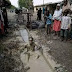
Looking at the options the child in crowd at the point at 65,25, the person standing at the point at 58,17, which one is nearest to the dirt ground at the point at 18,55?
the child in crowd at the point at 65,25

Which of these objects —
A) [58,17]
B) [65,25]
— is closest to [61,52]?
[65,25]

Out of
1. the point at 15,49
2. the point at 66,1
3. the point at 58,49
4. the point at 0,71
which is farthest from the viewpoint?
the point at 66,1

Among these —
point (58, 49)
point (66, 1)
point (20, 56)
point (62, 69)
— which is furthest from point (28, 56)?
point (66, 1)

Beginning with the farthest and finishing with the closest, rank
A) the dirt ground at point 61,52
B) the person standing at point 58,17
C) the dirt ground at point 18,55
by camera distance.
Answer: the person standing at point 58,17
the dirt ground at point 61,52
the dirt ground at point 18,55

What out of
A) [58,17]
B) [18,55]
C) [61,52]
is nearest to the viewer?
[61,52]

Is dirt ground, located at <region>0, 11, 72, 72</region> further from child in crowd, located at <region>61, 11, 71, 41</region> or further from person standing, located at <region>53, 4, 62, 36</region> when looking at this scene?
person standing, located at <region>53, 4, 62, 36</region>

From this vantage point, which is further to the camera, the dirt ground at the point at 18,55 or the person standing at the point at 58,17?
the person standing at the point at 58,17

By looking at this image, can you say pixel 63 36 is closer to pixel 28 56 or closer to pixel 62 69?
pixel 28 56

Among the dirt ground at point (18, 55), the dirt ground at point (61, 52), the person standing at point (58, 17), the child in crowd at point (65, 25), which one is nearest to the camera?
the dirt ground at point (18, 55)

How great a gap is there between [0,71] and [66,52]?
119 inches

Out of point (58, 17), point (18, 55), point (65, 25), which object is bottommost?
point (18, 55)

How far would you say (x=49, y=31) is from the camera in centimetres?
1042

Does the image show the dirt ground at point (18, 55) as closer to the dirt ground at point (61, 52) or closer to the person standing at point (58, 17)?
the dirt ground at point (61, 52)

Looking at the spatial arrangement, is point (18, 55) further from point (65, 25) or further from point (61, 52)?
point (65, 25)
